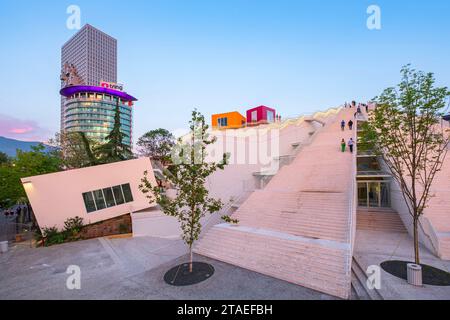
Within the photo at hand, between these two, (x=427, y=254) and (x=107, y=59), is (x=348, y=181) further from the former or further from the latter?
(x=107, y=59)

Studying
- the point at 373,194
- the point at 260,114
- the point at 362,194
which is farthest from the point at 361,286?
the point at 260,114

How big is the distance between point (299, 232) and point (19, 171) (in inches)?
992

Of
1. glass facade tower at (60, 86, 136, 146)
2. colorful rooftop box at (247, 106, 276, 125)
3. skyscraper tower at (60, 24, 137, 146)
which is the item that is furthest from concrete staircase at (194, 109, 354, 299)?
glass facade tower at (60, 86, 136, 146)

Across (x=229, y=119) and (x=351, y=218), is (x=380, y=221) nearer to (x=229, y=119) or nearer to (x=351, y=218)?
(x=351, y=218)

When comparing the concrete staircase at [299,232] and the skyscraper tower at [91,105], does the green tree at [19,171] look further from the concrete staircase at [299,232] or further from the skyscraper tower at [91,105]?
the skyscraper tower at [91,105]

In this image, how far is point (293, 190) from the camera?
17203mm

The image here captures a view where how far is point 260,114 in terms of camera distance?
48.0 m

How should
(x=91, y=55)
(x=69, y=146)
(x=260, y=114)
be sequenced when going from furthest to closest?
(x=91, y=55)
(x=260, y=114)
(x=69, y=146)

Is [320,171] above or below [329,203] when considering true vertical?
above

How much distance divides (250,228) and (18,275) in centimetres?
1191

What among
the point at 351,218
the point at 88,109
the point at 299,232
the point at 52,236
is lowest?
the point at 52,236

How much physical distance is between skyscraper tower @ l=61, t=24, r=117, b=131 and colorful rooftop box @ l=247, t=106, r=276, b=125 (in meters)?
178
